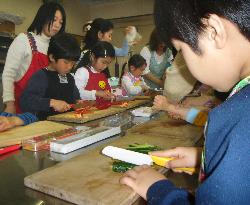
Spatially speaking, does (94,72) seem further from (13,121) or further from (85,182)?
(85,182)

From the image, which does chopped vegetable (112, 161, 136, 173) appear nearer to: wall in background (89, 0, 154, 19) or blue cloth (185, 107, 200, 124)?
blue cloth (185, 107, 200, 124)

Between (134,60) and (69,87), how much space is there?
1147mm

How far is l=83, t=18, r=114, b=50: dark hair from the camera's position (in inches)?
82.0

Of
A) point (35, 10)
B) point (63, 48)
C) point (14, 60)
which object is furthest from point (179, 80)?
point (35, 10)

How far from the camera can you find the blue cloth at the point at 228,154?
36cm

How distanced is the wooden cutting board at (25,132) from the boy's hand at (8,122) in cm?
3

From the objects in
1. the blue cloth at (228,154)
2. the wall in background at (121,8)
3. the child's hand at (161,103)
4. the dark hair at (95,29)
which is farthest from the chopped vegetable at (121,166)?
the wall in background at (121,8)

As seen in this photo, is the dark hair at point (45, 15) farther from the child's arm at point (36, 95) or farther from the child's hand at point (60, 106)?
the child's hand at point (60, 106)

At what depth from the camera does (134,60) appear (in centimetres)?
266

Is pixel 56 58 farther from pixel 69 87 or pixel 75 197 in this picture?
pixel 75 197

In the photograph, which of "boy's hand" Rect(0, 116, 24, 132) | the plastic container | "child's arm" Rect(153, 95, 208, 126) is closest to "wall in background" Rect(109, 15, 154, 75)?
"child's arm" Rect(153, 95, 208, 126)

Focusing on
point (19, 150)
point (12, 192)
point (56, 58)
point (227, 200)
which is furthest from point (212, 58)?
point (56, 58)

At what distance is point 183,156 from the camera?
0.66m

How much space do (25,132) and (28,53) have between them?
0.78 m
